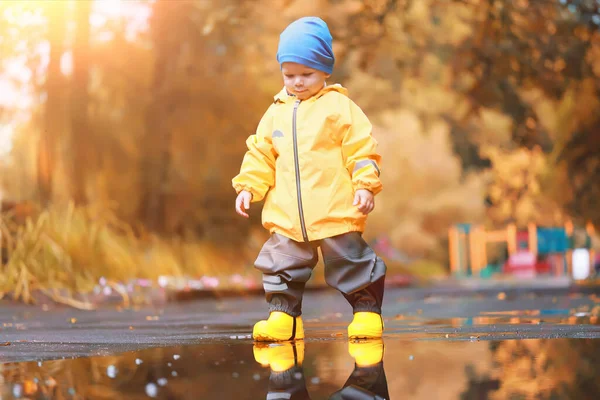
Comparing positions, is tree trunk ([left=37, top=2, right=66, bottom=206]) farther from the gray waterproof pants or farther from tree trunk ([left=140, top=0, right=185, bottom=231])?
the gray waterproof pants

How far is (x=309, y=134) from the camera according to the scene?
13.5ft

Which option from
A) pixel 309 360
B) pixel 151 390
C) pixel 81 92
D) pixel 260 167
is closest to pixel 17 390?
pixel 151 390

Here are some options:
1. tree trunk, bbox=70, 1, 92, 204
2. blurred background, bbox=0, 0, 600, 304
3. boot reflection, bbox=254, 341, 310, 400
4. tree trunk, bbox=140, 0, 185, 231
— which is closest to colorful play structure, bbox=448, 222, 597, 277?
blurred background, bbox=0, 0, 600, 304

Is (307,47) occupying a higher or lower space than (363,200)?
higher

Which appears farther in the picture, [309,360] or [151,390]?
[309,360]

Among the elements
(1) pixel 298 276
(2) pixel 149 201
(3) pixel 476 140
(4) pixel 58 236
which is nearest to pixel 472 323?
(1) pixel 298 276

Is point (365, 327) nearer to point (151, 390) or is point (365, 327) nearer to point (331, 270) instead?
point (331, 270)

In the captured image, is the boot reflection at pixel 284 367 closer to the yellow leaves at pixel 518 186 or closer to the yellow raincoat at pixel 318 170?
the yellow raincoat at pixel 318 170

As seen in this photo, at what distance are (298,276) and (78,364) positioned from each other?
3.65 feet

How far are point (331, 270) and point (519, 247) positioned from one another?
56.0 feet

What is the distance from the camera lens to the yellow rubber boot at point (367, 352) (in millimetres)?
3143

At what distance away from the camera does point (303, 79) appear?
13.8ft

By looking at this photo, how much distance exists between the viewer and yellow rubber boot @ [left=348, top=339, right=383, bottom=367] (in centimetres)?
314

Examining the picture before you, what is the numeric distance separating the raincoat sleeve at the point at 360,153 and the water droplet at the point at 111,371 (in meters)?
1.28
